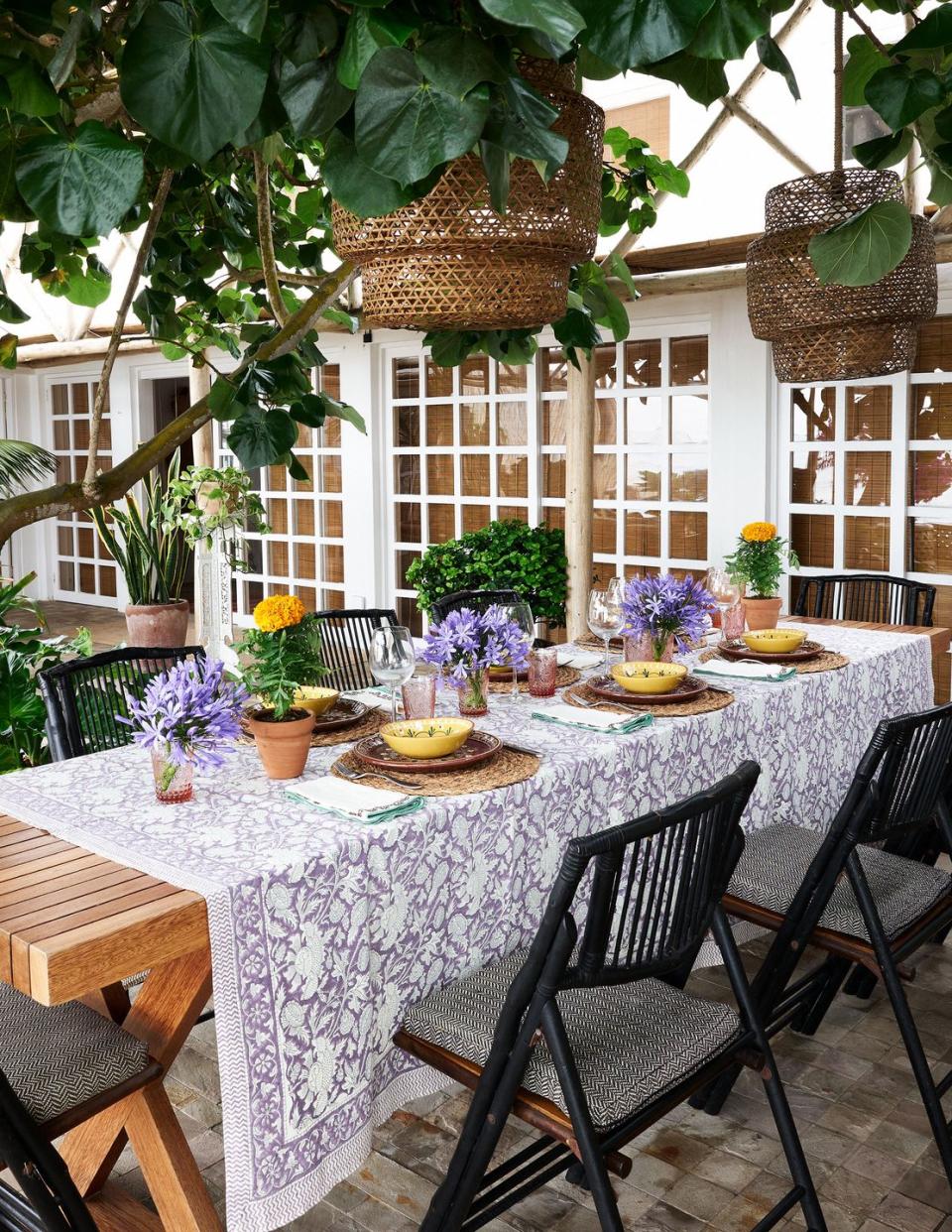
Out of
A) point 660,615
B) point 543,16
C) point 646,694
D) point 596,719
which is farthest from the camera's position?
point 660,615

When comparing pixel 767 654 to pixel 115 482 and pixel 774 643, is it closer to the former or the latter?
pixel 774 643

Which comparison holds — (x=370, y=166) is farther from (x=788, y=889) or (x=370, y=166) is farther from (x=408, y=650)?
(x=788, y=889)

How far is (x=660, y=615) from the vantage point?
3.31 meters

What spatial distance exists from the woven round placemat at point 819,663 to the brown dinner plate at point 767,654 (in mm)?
17

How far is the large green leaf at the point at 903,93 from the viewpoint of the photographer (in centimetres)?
96

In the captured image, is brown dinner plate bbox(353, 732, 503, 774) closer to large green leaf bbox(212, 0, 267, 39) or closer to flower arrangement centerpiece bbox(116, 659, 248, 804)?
flower arrangement centerpiece bbox(116, 659, 248, 804)

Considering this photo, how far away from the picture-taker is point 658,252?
532cm

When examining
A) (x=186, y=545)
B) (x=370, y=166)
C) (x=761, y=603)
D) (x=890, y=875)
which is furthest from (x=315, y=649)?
(x=186, y=545)

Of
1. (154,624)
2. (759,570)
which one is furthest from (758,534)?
(154,624)

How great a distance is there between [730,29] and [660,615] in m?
2.52

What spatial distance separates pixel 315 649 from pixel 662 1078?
3.58ft

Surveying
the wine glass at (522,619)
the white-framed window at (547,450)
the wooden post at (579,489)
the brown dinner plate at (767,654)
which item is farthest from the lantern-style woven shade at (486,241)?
the white-framed window at (547,450)

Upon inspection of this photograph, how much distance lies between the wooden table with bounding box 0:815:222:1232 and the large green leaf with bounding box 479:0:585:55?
1.41 m

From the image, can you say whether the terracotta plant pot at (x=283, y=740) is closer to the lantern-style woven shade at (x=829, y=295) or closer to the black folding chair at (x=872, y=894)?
the black folding chair at (x=872, y=894)
